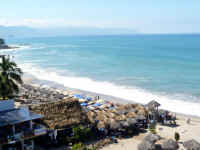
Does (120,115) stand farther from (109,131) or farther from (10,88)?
(10,88)

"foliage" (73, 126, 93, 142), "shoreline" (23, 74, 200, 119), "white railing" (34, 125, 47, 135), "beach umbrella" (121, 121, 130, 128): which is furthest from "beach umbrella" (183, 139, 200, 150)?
"white railing" (34, 125, 47, 135)

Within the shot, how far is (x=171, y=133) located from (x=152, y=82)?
1908cm

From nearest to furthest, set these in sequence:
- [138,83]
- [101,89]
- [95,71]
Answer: [101,89] → [138,83] → [95,71]

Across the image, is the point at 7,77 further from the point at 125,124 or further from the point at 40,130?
the point at 125,124

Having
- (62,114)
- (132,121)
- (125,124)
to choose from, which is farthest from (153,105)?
(62,114)

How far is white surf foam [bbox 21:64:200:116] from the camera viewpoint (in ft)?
84.0

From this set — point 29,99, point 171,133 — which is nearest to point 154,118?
point 171,133

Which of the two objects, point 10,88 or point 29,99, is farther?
point 29,99

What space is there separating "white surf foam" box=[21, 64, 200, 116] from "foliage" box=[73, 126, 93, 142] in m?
12.1

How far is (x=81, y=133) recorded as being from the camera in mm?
16188

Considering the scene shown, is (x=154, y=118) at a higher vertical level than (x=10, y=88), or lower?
lower

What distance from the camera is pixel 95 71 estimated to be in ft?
157

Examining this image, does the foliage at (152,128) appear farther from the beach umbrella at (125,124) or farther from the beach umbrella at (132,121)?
the beach umbrella at (125,124)

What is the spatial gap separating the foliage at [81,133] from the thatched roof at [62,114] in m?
0.47
